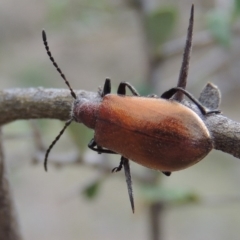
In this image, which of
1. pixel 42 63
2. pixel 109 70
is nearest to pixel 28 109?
pixel 42 63

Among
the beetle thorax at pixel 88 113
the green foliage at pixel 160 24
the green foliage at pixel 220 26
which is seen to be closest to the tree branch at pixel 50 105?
the beetle thorax at pixel 88 113

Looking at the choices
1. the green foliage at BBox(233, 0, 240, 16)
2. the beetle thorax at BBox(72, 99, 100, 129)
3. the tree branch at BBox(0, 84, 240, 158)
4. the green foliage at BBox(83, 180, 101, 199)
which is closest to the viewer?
the tree branch at BBox(0, 84, 240, 158)

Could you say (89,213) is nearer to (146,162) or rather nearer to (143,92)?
(143,92)

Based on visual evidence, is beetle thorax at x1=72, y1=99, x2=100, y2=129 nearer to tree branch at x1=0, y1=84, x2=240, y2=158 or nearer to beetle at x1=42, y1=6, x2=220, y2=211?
beetle at x1=42, y1=6, x2=220, y2=211

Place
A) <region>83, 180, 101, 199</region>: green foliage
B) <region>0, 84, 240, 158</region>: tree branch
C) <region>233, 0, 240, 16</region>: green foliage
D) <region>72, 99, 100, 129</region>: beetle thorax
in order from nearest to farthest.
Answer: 1. <region>0, 84, 240, 158</region>: tree branch
2. <region>72, 99, 100, 129</region>: beetle thorax
3. <region>233, 0, 240, 16</region>: green foliage
4. <region>83, 180, 101, 199</region>: green foliage

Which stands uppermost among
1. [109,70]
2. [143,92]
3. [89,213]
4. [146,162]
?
[146,162]

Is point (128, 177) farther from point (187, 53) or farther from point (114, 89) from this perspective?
point (114, 89)

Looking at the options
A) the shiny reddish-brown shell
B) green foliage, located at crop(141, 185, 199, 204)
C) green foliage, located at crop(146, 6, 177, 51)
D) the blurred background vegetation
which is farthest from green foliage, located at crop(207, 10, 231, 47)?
the shiny reddish-brown shell
